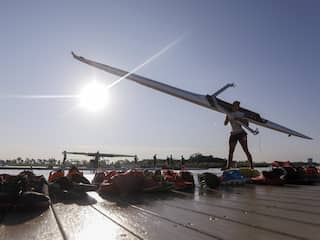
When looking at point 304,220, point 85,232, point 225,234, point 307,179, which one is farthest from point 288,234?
point 307,179

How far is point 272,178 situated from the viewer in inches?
557

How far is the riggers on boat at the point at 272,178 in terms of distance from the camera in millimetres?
13828

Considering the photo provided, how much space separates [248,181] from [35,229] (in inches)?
482

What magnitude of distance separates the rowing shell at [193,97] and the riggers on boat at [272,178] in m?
5.59

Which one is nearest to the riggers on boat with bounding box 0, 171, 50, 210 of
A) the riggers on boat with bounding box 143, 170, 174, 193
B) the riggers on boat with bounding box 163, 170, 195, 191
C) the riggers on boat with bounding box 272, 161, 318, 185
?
the riggers on boat with bounding box 143, 170, 174, 193

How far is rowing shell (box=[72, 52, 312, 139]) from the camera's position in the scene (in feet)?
67.8

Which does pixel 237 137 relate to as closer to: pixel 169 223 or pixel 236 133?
pixel 236 133

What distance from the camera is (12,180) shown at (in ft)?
23.2

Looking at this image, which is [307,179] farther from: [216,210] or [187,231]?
[187,231]

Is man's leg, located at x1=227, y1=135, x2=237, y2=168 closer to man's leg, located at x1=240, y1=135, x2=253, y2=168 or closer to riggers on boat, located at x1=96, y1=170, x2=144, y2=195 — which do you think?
man's leg, located at x1=240, y1=135, x2=253, y2=168

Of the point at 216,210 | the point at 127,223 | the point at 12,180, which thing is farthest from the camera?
the point at 12,180

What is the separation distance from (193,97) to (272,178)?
1013 cm

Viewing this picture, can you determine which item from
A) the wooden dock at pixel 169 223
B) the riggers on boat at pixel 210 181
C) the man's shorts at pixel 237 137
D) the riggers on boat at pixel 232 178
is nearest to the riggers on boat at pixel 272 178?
the riggers on boat at pixel 232 178

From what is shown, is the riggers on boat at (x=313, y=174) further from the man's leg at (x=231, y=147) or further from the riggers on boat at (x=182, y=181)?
the riggers on boat at (x=182, y=181)
